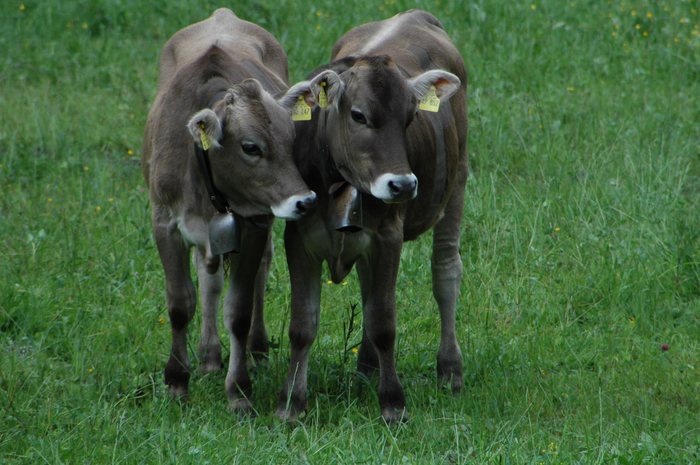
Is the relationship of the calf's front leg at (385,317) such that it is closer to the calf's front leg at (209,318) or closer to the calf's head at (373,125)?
the calf's head at (373,125)

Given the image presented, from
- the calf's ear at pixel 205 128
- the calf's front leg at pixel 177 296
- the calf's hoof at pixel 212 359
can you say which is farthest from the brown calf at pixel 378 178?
the calf's hoof at pixel 212 359

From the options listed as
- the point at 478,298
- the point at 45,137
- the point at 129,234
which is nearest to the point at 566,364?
the point at 478,298

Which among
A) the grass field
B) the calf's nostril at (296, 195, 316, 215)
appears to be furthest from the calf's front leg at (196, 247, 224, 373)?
the calf's nostril at (296, 195, 316, 215)

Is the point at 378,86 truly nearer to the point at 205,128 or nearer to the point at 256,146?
the point at 256,146

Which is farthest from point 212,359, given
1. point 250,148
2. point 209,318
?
point 250,148

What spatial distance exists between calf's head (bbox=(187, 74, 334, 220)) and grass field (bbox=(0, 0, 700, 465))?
1152 millimetres

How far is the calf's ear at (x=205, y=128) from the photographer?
5.99 m

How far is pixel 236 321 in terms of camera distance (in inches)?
264

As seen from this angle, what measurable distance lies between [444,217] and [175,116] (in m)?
1.84

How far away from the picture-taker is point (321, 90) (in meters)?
6.11

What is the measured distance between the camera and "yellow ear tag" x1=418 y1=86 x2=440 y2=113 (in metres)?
6.31

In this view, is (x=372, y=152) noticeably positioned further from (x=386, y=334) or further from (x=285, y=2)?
(x=285, y=2)

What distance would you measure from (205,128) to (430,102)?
1184mm

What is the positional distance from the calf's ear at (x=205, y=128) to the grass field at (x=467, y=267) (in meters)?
1.39
